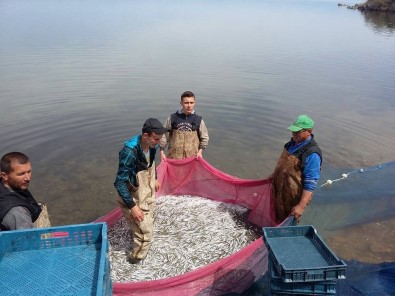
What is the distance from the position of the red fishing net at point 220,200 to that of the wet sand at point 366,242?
149 centimetres

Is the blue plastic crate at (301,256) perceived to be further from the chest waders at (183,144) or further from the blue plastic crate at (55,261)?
the chest waders at (183,144)

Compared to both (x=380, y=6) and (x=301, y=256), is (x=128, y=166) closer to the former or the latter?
(x=301, y=256)

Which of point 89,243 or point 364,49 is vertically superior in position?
point 364,49

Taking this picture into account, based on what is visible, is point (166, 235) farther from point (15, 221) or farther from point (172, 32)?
point (172, 32)

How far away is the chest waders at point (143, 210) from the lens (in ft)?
15.0

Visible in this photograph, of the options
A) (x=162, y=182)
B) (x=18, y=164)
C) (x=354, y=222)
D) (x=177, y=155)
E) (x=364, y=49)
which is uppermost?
(x=364, y=49)

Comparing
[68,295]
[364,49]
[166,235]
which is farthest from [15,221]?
[364,49]

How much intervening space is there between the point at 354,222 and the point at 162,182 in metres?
3.80

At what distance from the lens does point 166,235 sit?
564 centimetres

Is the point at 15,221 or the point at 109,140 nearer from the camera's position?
the point at 15,221

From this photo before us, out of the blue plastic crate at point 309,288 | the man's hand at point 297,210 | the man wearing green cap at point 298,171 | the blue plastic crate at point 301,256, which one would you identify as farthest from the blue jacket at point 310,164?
the blue plastic crate at point 309,288

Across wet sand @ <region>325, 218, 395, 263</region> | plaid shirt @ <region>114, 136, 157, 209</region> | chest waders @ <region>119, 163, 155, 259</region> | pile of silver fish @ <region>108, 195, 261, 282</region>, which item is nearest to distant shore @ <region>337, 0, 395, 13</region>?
wet sand @ <region>325, 218, 395, 263</region>

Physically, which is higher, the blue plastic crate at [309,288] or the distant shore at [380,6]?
the distant shore at [380,6]

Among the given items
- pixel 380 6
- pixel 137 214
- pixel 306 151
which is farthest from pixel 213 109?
pixel 380 6
